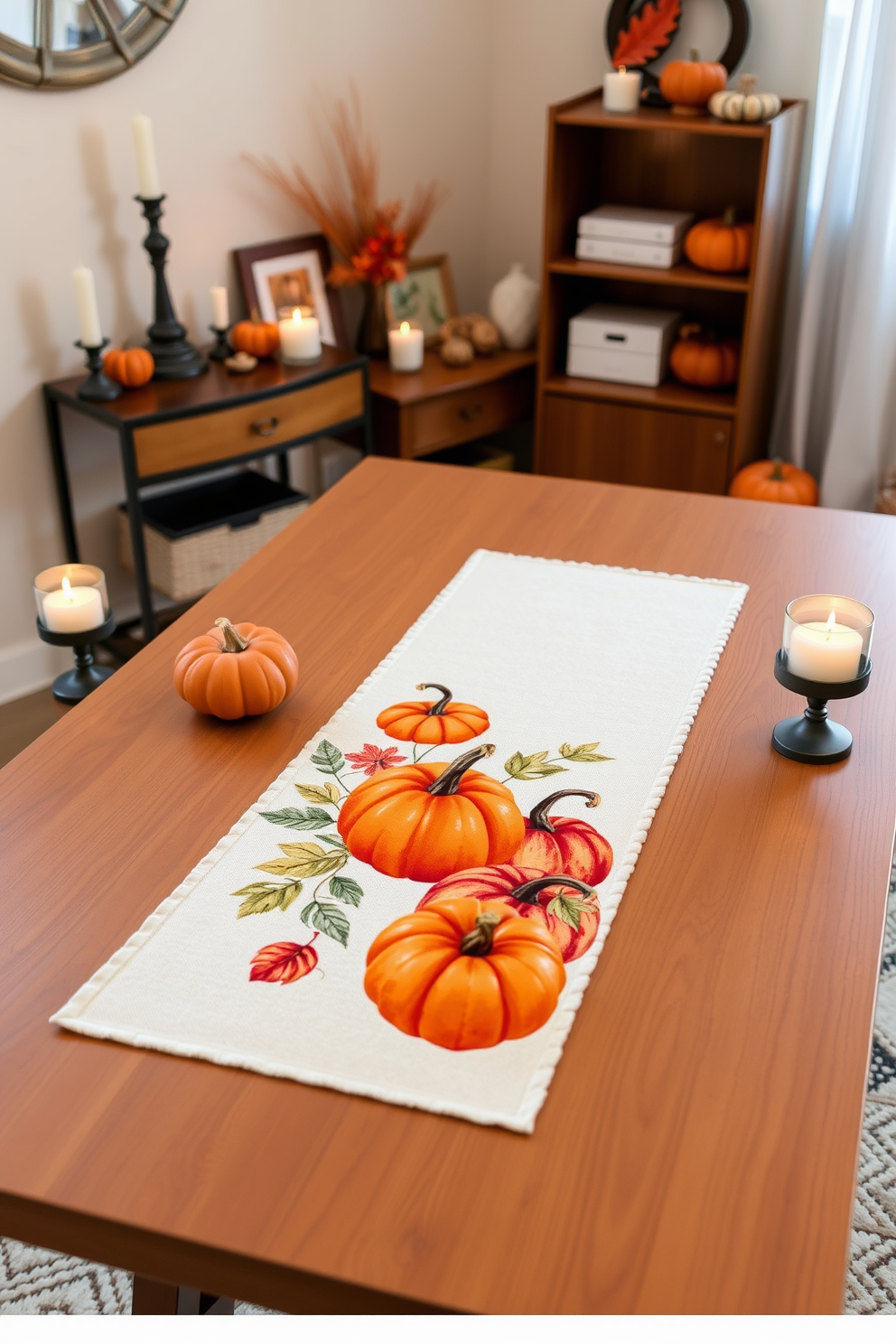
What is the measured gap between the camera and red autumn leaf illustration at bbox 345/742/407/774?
4.33 feet

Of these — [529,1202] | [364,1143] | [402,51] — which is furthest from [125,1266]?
[402,51]

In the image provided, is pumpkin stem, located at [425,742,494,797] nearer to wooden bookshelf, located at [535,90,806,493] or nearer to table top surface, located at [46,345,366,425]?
table top surface, located at [46,345,366,425]

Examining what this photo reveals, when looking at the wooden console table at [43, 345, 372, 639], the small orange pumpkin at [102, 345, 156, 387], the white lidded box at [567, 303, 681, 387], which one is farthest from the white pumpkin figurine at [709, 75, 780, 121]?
the small orange pumpkin at [102, 345, 156, 387]

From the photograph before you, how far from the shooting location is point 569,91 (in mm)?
3625

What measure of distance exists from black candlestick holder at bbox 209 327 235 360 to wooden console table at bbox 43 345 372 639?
0.12 ft

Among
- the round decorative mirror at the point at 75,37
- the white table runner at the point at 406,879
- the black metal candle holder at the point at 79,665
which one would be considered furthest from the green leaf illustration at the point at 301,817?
the round decorative mirror at the point at 75,37

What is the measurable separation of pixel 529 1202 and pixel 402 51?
3.36 m

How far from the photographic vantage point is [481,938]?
1.03 meters

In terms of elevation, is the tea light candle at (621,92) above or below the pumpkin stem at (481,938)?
above

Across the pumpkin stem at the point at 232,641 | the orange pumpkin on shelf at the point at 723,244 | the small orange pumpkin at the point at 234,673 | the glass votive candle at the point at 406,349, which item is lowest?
the glass votive candle at the point at 406,349

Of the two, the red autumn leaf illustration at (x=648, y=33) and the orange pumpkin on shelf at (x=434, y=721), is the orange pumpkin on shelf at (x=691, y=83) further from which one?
the orange pumpkin on shelf at (x=434, y=721)

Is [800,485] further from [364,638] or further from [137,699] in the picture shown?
[137,699]

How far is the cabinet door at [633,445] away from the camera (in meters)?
3.37

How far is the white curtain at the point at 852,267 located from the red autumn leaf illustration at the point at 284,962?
2700 millimetres
